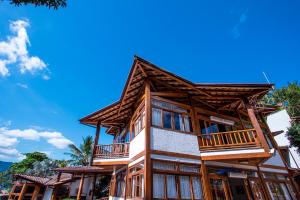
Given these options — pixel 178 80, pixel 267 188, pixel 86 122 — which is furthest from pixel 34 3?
pixel 267 188

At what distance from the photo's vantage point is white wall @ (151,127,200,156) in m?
8.46

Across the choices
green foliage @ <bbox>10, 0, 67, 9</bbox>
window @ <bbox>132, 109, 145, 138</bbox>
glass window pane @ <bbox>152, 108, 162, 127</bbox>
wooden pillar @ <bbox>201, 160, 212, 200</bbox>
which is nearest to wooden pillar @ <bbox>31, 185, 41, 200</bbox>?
window @ <bbox>132, 109, 145, 138</bbox>

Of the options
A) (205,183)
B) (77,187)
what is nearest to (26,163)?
(77,187)

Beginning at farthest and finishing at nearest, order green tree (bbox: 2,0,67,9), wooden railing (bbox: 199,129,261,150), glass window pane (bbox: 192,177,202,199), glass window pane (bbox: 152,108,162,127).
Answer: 1. glass window pane (bbox: 152,108,162,127)
2. wooden railing (bbox: 199,129,261,150)
3. glass window pane (bbox: 192,177,202,199)
4. green tree (bbox: 2,0,67,9)

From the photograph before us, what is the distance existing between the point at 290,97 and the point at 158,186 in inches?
1196

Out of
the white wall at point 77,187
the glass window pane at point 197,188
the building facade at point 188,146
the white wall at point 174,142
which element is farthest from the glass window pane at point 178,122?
the white wall at point 77,187

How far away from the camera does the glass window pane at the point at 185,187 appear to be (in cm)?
783

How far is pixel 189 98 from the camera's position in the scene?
36.9 feet

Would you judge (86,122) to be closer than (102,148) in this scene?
No

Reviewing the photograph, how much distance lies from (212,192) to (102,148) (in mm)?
7318

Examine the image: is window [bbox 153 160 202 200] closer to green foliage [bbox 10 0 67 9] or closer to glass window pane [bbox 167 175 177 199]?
glass window pane [bbox 167 175 177 199]

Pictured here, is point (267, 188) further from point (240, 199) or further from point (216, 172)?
point (216, 172)

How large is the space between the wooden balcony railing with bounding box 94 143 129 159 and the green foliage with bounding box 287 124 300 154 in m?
17.8

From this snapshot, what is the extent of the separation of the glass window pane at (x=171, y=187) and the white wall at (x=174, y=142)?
4.17 ft
